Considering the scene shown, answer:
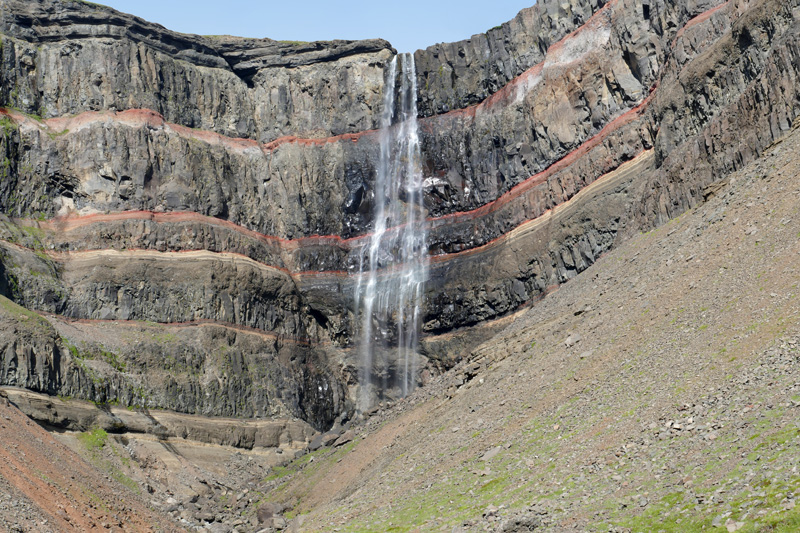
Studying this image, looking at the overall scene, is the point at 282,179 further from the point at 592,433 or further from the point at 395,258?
the point at 592,433

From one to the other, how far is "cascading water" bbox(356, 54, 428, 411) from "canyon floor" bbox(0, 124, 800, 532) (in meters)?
18.5

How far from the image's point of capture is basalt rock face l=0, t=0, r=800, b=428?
61281 millimetres

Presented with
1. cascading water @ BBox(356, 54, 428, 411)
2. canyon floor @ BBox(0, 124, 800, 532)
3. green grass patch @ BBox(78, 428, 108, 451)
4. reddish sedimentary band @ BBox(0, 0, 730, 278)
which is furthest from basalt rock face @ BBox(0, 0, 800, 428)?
canyon floor @ BBox(0, 124, 800, 532)

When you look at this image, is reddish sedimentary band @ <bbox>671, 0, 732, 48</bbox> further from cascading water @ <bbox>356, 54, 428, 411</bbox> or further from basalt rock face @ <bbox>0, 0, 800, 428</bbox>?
cascading water @ <bbox>356, 54, 428, 411</bbox>

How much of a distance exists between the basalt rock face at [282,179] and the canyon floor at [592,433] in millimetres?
10073

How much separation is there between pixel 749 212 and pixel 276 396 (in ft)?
136

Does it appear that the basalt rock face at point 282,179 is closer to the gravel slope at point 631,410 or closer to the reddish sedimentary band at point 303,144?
the reddish sedimentary band at point 303,144

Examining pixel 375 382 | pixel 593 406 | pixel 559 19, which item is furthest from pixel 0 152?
pixel 593 406

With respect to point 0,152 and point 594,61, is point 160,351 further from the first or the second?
point 594,61

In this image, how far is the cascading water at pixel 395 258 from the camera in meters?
73.6

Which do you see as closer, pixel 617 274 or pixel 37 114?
pixel 617 274

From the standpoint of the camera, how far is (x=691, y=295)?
3594cm

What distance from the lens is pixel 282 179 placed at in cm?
8175

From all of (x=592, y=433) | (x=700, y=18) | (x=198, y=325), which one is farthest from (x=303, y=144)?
(x=592, y=433)
